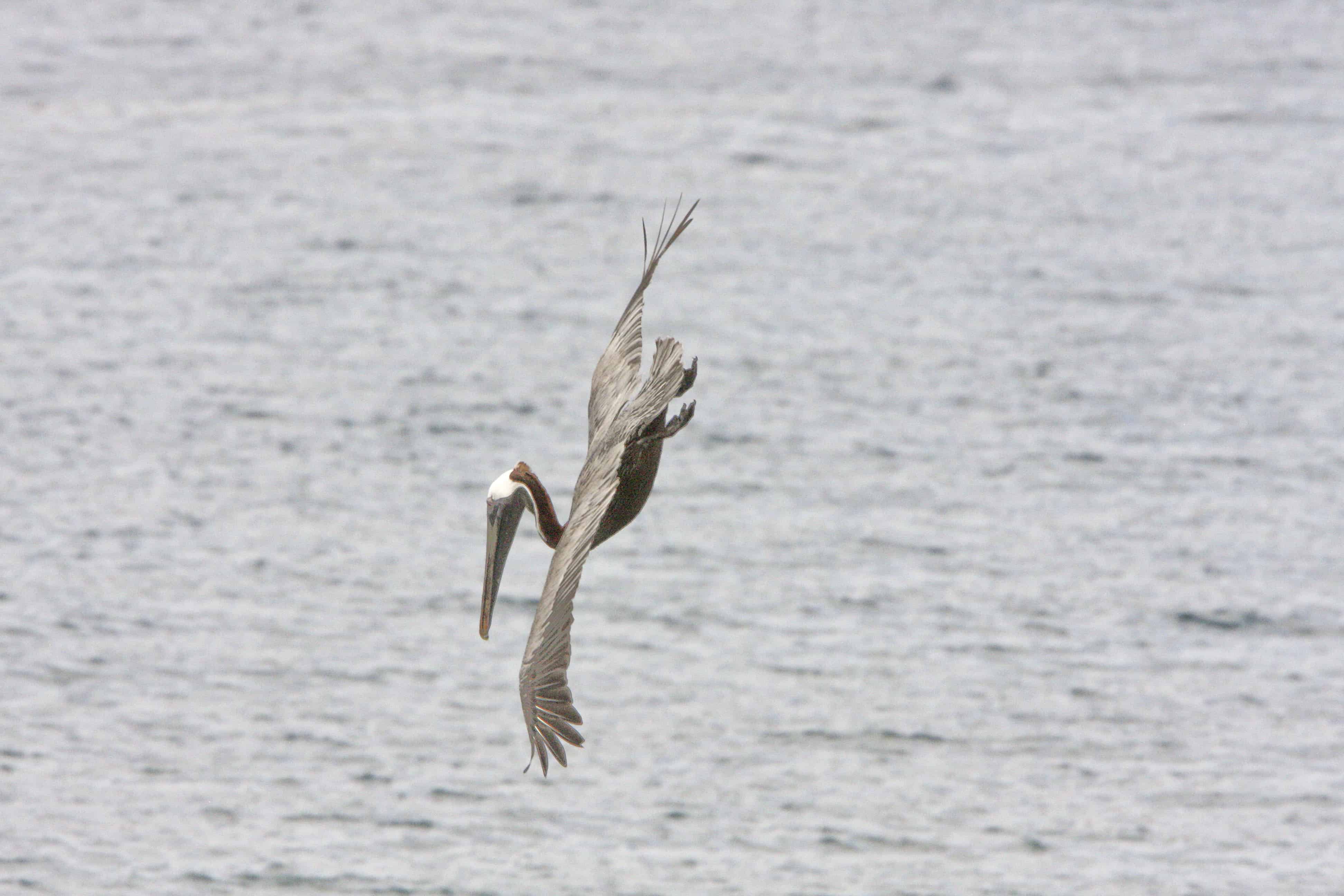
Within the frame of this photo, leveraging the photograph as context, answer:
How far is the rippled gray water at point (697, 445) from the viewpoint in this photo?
1321cm

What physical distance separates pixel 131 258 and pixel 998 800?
41.4ft

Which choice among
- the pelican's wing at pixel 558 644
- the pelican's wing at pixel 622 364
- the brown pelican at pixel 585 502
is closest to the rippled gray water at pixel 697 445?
the pelican's wing at pixel 622 364

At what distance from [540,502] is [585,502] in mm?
663

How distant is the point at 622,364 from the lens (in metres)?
7.09

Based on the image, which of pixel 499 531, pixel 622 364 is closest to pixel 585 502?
pixel 499 531

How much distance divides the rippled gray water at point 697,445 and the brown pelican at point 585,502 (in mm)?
6114

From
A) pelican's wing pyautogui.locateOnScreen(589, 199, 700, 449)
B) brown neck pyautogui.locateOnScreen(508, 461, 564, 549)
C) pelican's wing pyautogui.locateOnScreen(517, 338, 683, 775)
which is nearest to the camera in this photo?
pelican's wing pyautogui.locateOnScreen(517, 338, 683, 775)

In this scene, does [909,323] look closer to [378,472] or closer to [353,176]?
[378,472]

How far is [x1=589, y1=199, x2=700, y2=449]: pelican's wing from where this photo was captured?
6738 mm

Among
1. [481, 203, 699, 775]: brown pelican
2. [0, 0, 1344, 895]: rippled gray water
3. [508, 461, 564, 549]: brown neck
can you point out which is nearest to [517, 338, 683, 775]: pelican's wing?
[481, 203, 699, 775]: brown pelican

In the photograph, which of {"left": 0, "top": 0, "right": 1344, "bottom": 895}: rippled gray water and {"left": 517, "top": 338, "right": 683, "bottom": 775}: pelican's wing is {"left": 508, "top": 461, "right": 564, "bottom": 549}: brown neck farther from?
{"left": 0, "top": 0, "right": 1344, "bottom": 895}: rippled gray water

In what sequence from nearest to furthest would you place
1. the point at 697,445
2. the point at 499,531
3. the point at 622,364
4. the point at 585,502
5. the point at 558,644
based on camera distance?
the point at 558,644
the point at 585,502
the point at 499,531
the point at 622,364
the point at 697,445

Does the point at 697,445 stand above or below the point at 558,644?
below

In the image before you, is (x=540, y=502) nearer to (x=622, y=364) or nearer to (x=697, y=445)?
(x=622, y=364)
